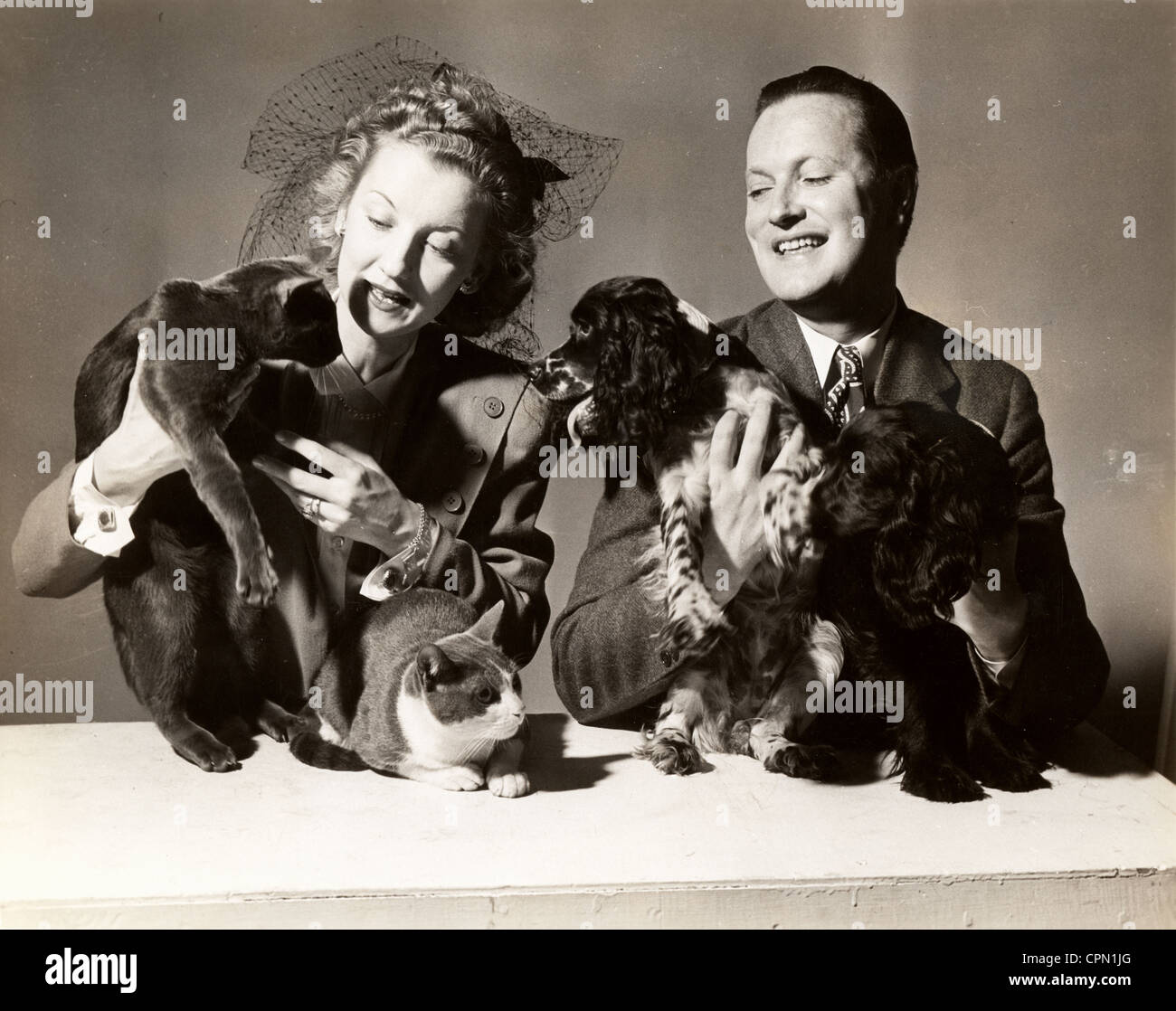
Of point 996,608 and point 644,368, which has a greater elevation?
point 644,368

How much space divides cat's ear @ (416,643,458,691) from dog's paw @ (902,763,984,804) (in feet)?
4.35

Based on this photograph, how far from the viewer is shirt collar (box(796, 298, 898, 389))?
340cm

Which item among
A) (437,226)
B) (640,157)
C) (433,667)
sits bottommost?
(433,667)

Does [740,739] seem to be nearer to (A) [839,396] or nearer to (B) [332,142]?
(A) [839,396]

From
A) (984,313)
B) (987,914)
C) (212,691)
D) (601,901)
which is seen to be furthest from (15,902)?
(984,313)

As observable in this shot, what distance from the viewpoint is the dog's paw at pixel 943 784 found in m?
3.24

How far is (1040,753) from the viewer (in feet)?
11.3

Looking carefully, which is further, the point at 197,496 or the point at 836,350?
the point at 836,350

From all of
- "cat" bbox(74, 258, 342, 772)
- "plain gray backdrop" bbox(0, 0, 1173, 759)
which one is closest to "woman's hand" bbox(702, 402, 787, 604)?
"plain gray backdrop" bbox(0, 0, 1173, 759)

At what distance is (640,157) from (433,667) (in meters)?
1.57

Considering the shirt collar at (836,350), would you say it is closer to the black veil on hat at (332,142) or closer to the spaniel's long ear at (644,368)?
the spaniel's long ear at (644,368)

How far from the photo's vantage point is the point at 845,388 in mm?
3387

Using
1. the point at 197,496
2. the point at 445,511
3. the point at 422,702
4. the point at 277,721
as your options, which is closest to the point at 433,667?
the point at 422,702

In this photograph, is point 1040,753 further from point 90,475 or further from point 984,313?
point 90,475
